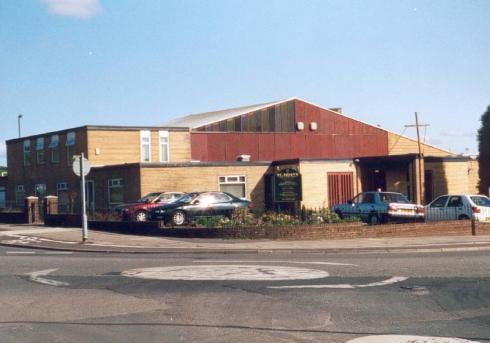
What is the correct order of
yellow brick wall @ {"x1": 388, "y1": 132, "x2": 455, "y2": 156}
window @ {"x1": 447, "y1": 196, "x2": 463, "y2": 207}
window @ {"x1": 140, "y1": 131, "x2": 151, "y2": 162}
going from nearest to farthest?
window @ {"x1": 447, "y1": 196, "x2": 463, "y2": 207}
window @ {"x1": 140, "y1": 131, "x2": 151, "y2": 162}
yellow brick wall @ {"x1": 388, "y1": 132, "x2": 455, "y2": 156}

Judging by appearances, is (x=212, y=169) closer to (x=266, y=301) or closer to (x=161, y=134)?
(x=161, y=134)

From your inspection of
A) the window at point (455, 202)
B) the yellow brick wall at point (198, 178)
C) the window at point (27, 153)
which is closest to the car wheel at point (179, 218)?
the yellow brick wall at point (198, 178)

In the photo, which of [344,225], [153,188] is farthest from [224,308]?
[153,188]

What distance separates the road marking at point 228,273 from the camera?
568 inches

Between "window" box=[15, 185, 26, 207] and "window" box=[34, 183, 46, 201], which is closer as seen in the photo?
"window" box=[34, 183, 46, 201]

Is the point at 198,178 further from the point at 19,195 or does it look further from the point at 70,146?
the point at 19,195

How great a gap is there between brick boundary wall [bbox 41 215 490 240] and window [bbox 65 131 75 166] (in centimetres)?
1720

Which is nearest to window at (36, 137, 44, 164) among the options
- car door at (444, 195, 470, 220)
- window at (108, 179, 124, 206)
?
window at (108, 179, 124, 206)

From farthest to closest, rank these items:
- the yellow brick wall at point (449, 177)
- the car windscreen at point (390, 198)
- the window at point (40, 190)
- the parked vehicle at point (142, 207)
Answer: the window at point (40, 190) < the yellow brick wall at point (449, 177) < the parked vehicle at point (142, 207) < the car windscreen at point (390, 198)

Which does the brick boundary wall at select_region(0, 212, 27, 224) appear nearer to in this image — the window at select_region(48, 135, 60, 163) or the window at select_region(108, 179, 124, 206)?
the window at select_region(108, 179, 124, 206)

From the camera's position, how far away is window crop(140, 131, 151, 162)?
147ft

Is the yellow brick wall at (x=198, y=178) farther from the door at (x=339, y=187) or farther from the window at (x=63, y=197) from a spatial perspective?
the window at (x=63, y=197)

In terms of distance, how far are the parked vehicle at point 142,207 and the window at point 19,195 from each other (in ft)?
61.9

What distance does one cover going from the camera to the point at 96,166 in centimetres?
4225
